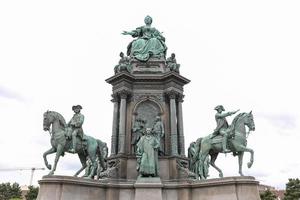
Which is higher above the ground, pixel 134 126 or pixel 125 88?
pixel 125 88

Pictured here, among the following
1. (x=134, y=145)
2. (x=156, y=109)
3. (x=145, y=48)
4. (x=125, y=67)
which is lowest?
(x=134, y=145)

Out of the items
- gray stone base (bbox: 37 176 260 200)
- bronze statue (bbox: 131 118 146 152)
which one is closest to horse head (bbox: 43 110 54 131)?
gray stone base (bbox: 37 176 260 200)

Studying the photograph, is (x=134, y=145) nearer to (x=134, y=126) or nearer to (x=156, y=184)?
(x=134, y=126)

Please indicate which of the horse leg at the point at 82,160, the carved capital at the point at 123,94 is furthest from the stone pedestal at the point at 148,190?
the carved capital at the point at 123,94

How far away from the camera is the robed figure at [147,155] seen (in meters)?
14.2

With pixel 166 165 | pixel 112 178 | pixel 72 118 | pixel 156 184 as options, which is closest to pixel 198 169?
pixel 166 165

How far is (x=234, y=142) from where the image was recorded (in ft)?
47.6

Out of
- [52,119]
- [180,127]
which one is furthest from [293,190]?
[52,119]

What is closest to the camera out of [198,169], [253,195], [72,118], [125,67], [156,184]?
[253,195]

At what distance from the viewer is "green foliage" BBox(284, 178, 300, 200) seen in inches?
→ 1508

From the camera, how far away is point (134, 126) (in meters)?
16.2

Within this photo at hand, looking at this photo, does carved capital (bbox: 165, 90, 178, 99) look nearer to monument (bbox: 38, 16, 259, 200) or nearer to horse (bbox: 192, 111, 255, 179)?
monument (bbox: 38, 16, 259, 200)

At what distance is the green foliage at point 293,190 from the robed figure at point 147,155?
29890 millimetres

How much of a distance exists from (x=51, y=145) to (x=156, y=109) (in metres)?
5.30
